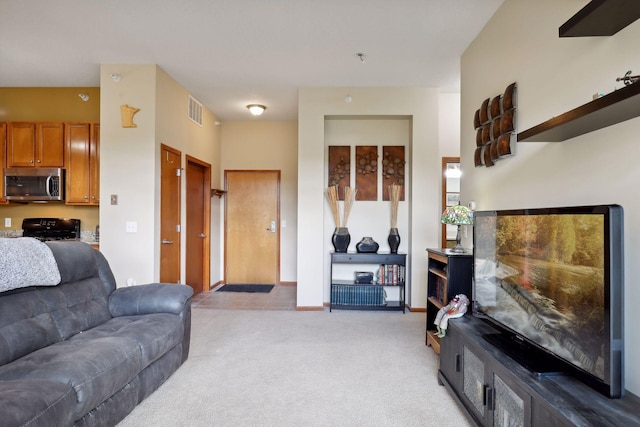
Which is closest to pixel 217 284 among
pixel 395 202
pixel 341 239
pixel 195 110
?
pixel 341 239

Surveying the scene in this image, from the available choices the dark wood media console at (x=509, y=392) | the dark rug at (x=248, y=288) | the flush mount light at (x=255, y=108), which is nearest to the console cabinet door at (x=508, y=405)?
the dark wood media console at (x=509, y=392)

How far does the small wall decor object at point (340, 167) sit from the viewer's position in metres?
4.53

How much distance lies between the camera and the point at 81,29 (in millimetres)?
2980

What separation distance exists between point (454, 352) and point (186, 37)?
3338 millimetres

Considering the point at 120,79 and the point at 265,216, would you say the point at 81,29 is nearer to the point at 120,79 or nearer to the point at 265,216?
the point at 120,79

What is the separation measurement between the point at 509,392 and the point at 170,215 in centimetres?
371

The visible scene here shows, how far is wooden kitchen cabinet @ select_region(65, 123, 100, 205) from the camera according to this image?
3.99m

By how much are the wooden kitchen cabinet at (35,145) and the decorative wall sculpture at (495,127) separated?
4.50 meters

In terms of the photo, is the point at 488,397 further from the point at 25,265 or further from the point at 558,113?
the point at 25,265

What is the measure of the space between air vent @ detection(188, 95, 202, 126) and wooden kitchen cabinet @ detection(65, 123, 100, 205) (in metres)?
1.09

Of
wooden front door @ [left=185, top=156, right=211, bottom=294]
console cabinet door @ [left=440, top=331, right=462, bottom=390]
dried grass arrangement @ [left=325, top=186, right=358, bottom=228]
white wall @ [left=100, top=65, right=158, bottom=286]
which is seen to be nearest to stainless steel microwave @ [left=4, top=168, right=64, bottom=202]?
white wall @ [left=100, top=65, right=158, bottom=286]

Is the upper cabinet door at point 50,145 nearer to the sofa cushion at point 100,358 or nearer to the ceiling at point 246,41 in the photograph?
the ceiling at point 246,41

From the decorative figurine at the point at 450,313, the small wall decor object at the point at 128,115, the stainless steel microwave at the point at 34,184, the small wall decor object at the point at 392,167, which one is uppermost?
the small wall decor object at the point at 128,115

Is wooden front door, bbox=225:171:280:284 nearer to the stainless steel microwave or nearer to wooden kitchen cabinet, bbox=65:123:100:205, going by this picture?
wooden kitchen cabinet, bbox=65:123:100:205
